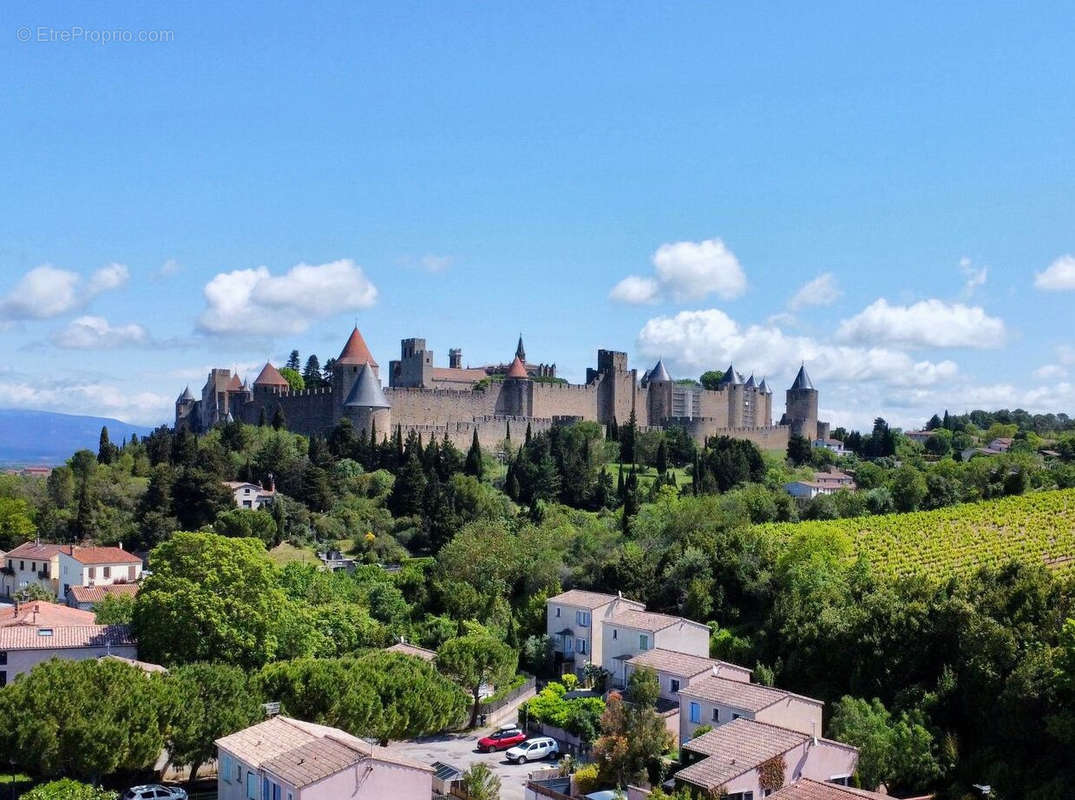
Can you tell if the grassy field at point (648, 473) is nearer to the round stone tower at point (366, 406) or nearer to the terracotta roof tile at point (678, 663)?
the round stone tower at point (366, 406)

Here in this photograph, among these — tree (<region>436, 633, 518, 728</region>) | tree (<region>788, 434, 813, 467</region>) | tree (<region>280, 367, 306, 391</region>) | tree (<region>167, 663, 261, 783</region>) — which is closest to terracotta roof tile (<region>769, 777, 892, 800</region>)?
tree (<region>436, 633, 518, 728</region>)

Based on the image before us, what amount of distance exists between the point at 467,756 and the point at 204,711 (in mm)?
5886

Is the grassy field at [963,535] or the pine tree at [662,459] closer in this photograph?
the grassy field at [963,535]

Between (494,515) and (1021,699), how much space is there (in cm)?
2718

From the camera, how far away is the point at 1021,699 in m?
22.6

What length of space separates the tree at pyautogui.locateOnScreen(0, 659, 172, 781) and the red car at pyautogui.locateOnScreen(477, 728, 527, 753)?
7043 millimetres

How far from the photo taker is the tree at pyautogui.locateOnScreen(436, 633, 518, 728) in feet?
90.9

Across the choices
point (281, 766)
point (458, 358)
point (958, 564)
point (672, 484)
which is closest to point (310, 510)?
point (672, 484)

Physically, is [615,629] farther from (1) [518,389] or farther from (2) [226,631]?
(1) [518,389]

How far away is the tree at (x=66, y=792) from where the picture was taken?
63.3ft

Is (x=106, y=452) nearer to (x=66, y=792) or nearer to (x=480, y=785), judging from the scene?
(x=66, y=792)

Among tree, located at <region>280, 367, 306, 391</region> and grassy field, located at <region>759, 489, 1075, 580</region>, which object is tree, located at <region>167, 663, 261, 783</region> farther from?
tree, located at <region>280, 367, 306, 391</region>

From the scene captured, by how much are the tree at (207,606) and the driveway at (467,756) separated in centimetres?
434

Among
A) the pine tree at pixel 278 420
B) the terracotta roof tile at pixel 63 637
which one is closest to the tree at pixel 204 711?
the terracotta roof tile at pixel 63 637
